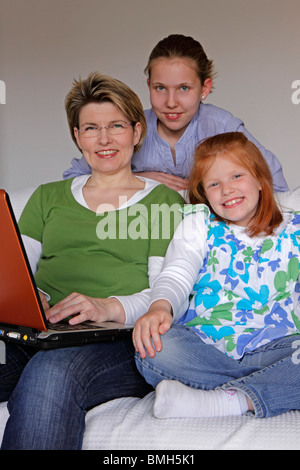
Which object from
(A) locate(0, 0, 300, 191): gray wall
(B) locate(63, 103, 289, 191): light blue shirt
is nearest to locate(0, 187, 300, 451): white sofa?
(B) locate(63, 103, 289, 191): light blue shirt

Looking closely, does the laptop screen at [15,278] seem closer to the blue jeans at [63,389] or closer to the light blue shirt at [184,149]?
the blue jeans at [63,389]

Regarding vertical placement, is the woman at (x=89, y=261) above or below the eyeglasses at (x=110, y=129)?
below

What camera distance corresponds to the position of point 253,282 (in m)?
1.51

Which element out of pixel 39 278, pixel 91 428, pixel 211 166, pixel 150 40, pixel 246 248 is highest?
pixel 150 40

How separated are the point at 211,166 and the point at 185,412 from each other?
0.68m

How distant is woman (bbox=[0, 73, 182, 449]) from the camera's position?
3.80 ft

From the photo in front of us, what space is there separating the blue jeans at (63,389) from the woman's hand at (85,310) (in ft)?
0.21

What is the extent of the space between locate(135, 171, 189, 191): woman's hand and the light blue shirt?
54 mm

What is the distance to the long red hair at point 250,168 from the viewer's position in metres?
1.60

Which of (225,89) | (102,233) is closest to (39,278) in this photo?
(102,233)

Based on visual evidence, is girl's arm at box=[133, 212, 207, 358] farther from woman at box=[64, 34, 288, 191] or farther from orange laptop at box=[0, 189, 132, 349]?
woman at box=[64, 34, 288, 191]

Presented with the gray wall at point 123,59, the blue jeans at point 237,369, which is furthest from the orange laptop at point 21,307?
the gray wall at point 123,59

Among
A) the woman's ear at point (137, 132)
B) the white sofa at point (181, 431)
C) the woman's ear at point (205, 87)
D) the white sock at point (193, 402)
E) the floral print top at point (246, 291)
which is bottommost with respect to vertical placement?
the white sofa at point (181, 431)
